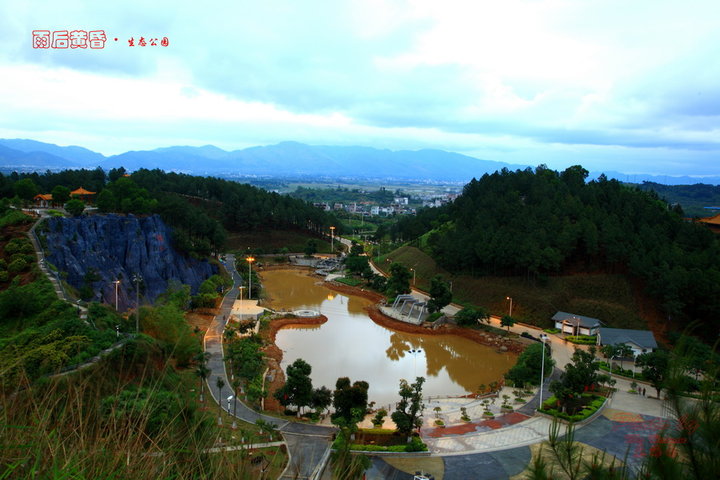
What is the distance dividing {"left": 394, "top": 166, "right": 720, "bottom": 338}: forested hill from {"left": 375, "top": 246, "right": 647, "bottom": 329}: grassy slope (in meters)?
0.71

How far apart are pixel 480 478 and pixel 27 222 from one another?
1829cm

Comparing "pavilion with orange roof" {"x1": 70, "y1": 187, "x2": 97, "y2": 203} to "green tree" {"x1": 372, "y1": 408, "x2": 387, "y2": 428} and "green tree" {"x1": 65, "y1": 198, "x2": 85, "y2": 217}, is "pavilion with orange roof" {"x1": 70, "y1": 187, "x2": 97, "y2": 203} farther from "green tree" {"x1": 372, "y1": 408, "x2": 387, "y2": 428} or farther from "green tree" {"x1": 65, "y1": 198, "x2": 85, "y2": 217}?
"green tree" {"x1": 372, "y1": 408, "x2": 387, "y2": 428}

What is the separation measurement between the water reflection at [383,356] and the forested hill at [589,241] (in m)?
6.25

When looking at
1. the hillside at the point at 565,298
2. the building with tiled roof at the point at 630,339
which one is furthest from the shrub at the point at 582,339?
the hillside at the point at 565,298

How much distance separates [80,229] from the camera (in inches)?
776

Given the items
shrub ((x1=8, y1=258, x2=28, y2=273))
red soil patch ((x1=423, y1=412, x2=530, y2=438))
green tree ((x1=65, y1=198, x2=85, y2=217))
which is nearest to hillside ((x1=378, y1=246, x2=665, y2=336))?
red soil patch ((x1=423, y1=412, x2=530, y2=438))

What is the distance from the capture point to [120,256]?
21.7 m

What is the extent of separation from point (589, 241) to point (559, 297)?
11.0 ft

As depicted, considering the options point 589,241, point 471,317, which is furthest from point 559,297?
point 471,317

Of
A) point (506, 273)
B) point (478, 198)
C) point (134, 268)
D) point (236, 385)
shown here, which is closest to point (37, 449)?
point (236, 385)

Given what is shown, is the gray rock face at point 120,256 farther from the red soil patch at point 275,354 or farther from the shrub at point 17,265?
the red soil patch at point 275,354

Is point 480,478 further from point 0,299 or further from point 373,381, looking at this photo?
point 0,299

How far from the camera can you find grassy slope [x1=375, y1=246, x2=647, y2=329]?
20484 mm

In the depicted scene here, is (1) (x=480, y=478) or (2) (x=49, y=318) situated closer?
(1) (x=480, y=478)
